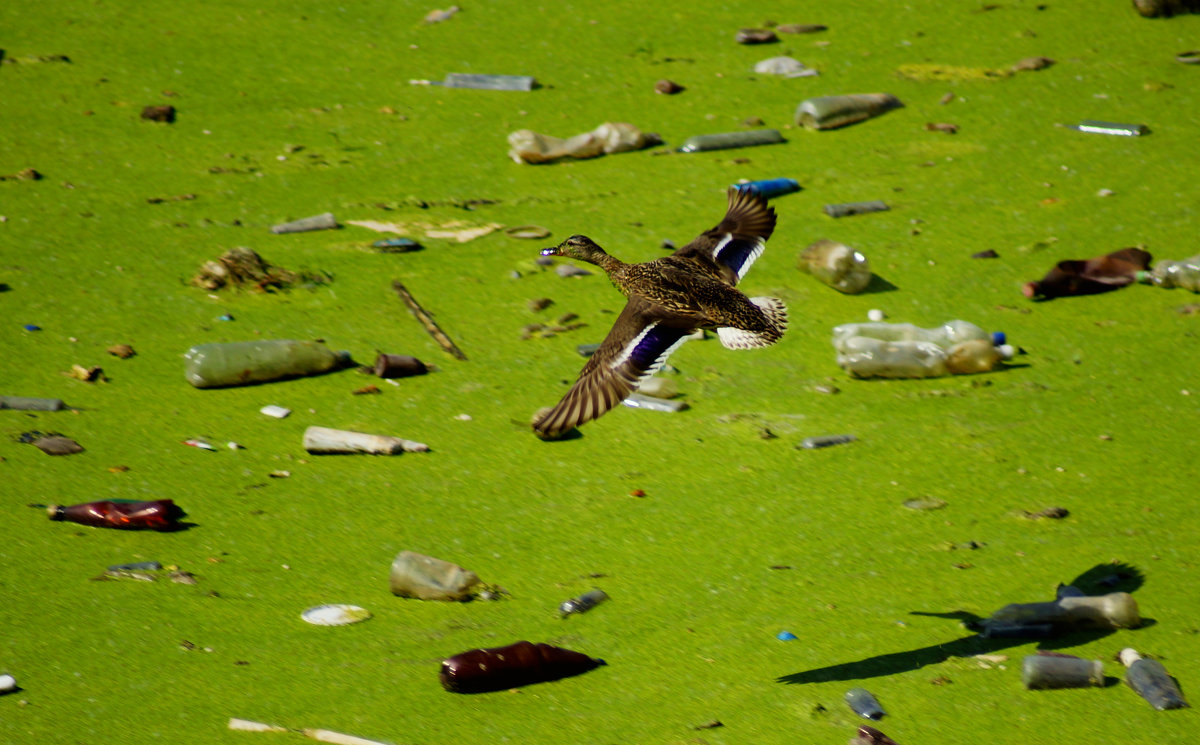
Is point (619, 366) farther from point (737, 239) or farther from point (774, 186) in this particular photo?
point (774, 186)

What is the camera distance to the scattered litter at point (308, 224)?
5.45m

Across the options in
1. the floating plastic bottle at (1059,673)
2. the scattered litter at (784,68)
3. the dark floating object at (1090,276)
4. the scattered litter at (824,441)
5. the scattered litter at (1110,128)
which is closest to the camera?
the floating plastic bottle at (1059,673)

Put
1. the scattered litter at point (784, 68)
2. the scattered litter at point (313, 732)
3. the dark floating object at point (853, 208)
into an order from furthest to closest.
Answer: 1. the scattered litter at point (784, 68)
2. the dark floating object at point (853, 208)
3. the scattered litter at point (313, 732)

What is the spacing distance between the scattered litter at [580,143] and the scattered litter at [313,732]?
12.3ft

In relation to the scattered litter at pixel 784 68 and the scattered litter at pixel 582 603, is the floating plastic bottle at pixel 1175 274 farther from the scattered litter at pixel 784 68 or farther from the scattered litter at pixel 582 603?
the scattered litter at pixel 582 603

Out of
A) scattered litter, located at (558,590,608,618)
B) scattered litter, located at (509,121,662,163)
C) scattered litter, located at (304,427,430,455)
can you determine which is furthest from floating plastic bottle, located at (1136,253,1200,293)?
scattered litter, located at (304,427,430,455)

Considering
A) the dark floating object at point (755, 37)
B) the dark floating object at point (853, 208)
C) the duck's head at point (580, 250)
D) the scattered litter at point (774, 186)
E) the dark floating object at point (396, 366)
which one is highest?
the dark floating object at point (755, 37)

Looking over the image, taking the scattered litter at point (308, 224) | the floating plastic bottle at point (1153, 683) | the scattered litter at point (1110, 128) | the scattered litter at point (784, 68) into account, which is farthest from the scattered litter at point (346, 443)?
the scattered litter at point (1110, 128)

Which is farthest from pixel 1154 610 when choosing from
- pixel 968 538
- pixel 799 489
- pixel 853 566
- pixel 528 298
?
pixel 528 298

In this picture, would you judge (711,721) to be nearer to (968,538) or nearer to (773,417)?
(968,538)

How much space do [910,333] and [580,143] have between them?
2.19m

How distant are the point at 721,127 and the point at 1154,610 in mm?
3698

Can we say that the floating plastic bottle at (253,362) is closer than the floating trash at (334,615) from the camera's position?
No

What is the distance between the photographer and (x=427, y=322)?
495 cm
